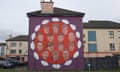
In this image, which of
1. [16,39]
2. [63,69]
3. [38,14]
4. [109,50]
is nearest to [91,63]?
[63,69]

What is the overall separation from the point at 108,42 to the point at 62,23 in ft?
114

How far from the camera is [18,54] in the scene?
106 meters

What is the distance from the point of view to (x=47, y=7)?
4153cm

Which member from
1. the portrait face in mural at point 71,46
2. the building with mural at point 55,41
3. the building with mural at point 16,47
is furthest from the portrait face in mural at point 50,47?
the building with mural at point 16,47

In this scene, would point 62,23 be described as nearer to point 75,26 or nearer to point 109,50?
point 75,26

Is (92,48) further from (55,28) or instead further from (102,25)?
(55,28)

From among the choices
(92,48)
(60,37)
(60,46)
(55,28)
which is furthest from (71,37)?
(92,48)

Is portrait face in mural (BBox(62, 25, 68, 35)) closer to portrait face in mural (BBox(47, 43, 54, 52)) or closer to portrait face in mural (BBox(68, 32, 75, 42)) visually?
portrait face in mural (BBox(68, 32, 75, 42))

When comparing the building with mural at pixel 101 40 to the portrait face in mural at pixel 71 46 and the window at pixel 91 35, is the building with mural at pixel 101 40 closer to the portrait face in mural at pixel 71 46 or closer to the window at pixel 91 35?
the window at pixel 91 35

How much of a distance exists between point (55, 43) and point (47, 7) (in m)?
5.78

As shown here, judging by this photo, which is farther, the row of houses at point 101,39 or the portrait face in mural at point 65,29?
the row of houses at point 101,39

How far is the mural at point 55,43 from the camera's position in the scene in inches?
1553

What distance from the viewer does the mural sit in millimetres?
39438

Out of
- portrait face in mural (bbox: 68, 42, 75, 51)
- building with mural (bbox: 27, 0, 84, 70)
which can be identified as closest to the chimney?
building with mural (bbox: 27, 0, 84, 70)
